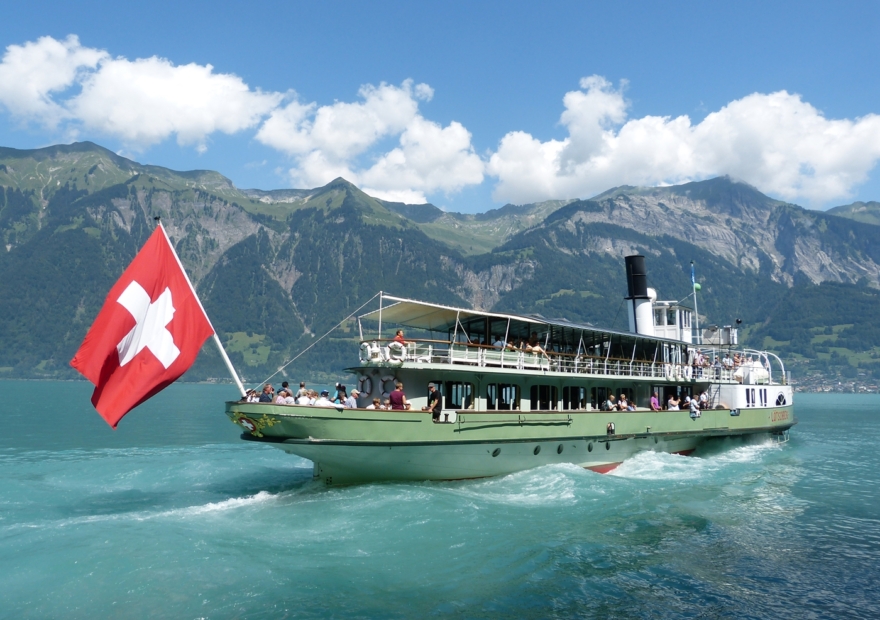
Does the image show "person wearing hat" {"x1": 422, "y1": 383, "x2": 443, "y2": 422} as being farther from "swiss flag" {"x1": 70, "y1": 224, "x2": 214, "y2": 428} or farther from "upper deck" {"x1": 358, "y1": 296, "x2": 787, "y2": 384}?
"swiss flag" {"x1": 70, "y1": 224, "x2": 214, "y2": 428}

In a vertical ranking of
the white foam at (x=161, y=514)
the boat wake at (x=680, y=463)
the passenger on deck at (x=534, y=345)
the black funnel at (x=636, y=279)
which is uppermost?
the black funnel at (x=636, y=279)

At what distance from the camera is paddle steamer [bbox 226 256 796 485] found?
20.3 metres

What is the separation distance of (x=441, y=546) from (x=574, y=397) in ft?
45.1

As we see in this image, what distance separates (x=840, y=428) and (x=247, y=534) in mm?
64076

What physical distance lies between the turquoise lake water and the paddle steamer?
2.91 ft

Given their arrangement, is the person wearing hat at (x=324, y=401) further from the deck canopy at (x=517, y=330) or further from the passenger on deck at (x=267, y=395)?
the deck canopy at (x=517, y=330)

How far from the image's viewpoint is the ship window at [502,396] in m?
24.8

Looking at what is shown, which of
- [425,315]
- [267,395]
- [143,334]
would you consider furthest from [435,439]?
[143,334]

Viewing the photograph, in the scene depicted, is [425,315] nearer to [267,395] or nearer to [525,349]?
[525,349]

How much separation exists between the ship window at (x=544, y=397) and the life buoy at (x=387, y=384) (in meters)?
6.18

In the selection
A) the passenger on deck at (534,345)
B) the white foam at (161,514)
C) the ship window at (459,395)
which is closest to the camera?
the white foam at (161,514)

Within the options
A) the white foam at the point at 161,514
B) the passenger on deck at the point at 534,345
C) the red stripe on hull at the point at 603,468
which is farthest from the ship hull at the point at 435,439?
the passenger on deck at the point at 534,345

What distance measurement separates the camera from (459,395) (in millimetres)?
23891

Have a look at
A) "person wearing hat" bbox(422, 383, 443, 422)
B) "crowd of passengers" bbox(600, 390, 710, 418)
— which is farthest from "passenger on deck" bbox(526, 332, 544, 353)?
"person wearing hat" bbox(422, 383, 443, 422)
